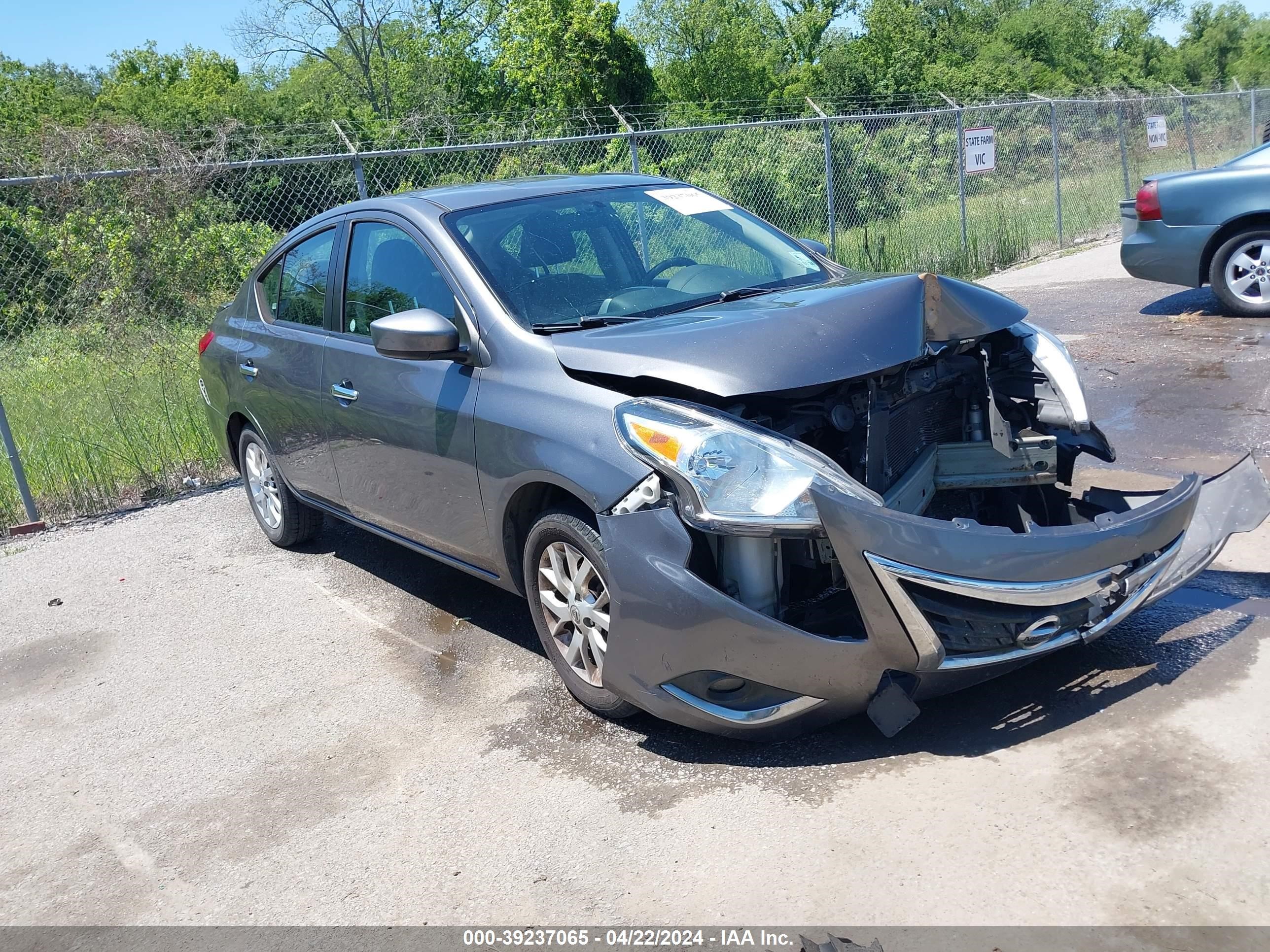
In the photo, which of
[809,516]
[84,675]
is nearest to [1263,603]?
[809,516]

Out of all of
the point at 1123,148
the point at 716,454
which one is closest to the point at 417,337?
the point at 716,454

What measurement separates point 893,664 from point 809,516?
0.50 meters

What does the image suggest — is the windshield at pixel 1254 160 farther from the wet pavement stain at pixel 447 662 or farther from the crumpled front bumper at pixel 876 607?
the wet pavement stain at pixel 447 662

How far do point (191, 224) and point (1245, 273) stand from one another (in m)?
8.89

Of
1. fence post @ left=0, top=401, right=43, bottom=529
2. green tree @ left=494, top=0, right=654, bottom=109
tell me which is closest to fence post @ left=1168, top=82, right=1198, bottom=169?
green tree @ left=494, top=0, right=654, bottom=109

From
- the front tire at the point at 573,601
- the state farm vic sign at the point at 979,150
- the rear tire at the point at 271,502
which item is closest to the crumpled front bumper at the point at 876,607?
the front tire at the point at 573,601

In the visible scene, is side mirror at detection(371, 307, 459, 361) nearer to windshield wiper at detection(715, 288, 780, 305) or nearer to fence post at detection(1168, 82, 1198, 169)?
windshield wiper at detection(715, 288, 780, 305)

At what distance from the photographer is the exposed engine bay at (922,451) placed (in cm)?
343

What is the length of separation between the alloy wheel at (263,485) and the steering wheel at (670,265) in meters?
2.51

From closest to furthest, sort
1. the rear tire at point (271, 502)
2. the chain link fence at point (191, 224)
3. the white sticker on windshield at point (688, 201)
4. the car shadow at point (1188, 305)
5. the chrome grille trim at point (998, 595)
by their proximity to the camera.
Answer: the chrome grille trim at point (998, 595), the white sticker on windshield at point (688, 201), the rear tire at point (271, 502), the chain link fence at point (191, 224), the car shadow at point (1188, 305)

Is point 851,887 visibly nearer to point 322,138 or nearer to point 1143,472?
point 1143,472

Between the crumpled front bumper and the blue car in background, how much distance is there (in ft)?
22.5

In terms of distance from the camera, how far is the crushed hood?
3.54 metres

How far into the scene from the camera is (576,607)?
3.88 metres
